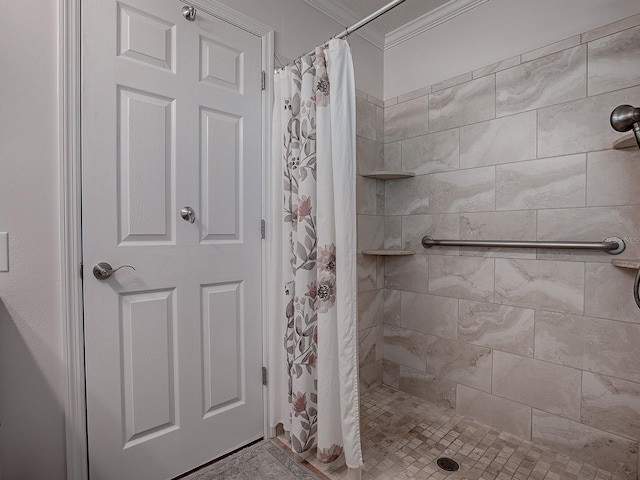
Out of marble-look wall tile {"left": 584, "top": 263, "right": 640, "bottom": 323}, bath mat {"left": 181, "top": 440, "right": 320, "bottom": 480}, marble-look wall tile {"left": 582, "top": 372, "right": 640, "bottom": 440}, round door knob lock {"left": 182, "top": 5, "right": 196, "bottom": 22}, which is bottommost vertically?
bath mat {"left": 181, "top": 440, "right": 320, "bottom": 480}

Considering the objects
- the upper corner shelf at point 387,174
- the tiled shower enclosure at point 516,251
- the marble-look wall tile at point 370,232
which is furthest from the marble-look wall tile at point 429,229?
the upper corner shelf at point 387,174

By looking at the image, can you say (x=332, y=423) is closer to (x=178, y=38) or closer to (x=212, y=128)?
(x=212, y=128)

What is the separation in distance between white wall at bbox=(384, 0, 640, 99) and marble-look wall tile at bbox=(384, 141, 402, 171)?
0.34 m

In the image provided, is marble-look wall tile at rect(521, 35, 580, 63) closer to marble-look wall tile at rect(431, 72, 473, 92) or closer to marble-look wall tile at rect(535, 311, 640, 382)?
marble-look wall tile at rect(431, 72, 473, 92)

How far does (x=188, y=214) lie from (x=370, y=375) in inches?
63.0

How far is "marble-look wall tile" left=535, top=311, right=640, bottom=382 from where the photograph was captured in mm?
1442

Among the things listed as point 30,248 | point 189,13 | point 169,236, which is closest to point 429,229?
point 169,236

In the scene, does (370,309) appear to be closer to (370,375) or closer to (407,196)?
(370,375)

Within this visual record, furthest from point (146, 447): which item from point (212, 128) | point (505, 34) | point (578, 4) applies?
point (578, 4)

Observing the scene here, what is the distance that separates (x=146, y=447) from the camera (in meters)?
1.39

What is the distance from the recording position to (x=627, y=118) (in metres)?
1.23

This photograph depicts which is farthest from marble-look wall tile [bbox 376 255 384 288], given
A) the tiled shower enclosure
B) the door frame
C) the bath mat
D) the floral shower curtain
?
the door frame

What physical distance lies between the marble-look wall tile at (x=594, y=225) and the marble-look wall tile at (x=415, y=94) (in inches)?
39.4

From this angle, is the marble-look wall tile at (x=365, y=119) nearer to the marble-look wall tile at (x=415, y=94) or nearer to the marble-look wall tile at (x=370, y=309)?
the marble-look wall tile at (x=415, y=94)
